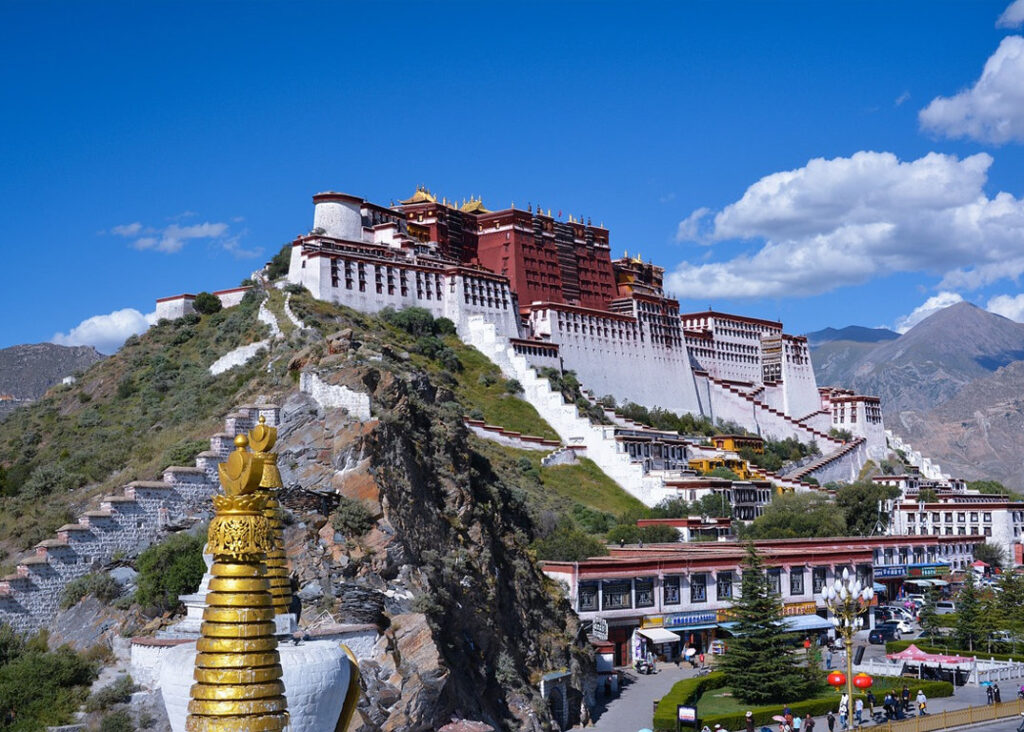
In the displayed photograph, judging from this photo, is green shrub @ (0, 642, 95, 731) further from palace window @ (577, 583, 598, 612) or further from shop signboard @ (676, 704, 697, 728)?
palace window @ (577, 583, 598, 612)

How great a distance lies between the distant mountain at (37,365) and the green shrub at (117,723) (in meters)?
113

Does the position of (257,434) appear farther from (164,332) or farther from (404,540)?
(164,332)

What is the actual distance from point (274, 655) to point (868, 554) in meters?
46.9

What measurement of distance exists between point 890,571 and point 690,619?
17.7 meters

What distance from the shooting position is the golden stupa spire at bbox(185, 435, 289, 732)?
6.13 m

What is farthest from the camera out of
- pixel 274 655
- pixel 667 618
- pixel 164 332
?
pixel 164 332

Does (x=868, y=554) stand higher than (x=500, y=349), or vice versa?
(x=500, y=349)

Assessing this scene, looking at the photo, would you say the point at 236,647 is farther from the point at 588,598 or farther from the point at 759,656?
the point at 588,598

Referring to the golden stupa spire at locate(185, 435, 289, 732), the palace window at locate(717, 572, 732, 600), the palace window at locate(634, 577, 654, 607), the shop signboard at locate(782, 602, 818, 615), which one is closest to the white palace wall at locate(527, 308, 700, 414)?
the shop signboard at locate(782, 602, 818, 615)

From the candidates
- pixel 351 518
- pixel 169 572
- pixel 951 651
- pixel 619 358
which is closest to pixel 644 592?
pixel 951 651

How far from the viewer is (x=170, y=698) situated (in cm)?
717

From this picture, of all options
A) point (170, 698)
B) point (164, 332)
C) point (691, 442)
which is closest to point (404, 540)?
point (170, 698)

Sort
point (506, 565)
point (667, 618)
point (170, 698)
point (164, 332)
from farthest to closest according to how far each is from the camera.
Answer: point (164, 332), point (667, 618), point (506, 565), point (170, 698)

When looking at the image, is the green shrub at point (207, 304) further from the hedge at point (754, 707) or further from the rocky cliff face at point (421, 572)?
the hedge at point (754, 707)
